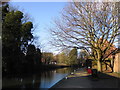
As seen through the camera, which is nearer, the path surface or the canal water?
the path surface

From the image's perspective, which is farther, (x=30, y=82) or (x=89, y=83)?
(x=30, y=82)

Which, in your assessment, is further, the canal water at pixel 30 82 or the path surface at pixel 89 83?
the canal water at pixel 30 82

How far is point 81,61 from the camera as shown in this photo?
99562mm

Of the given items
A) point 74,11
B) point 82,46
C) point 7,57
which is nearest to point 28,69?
point 7,57

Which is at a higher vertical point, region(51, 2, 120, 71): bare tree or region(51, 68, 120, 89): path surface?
region(51, 2, 120, 71): bare tree

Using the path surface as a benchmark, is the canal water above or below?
below

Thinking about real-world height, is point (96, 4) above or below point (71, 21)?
above

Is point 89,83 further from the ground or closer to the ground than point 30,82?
further from the ground

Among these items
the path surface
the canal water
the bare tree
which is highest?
the bare tree

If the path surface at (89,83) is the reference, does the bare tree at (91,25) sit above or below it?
above

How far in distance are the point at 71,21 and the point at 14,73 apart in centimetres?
1735

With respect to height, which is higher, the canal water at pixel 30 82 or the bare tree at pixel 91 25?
the bare tree at pixel 91 25

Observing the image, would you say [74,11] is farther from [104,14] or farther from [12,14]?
[12,14]

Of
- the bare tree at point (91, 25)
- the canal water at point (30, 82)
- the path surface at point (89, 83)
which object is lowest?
the canal water at point (30, 82)
